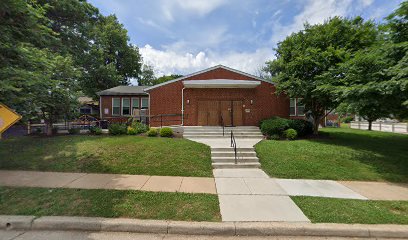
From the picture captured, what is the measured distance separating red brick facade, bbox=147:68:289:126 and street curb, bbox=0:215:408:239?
11.6 meters

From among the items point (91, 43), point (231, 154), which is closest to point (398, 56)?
point (231, 154)

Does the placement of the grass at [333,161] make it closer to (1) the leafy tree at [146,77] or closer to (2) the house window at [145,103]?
(2) the house window at [145,103]

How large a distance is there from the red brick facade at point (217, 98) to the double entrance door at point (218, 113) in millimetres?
325

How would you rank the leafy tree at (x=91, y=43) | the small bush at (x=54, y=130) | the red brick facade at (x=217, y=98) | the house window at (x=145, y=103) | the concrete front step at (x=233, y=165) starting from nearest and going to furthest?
1. the concrete front step at (x=233, y=165)
2. the small bush at (x=54, y=130)
3. the red brick facade at (x=217, y=98)
4. the leafy tree at (x=91, y=43)
5. the house window at (x=145, y=103)

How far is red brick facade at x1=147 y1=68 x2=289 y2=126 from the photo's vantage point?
603 inches

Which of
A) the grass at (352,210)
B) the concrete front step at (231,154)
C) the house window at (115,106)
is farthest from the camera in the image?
the house window at (115,106)

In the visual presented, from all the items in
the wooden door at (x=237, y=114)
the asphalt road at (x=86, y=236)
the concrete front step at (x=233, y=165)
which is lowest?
the asphalt road at (x=86, y=236)

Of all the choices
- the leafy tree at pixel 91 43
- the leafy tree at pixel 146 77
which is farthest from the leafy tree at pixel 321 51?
the leafy tree at pixel 146 77

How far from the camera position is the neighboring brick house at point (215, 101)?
599 inches

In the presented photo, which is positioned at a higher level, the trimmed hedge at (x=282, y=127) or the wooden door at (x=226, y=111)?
the wooden door at (x=226, y=111)

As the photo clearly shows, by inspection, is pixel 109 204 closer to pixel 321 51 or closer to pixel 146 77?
pixel 321 51

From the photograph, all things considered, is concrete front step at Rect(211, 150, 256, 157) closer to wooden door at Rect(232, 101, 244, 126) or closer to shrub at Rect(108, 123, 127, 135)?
shrub at Rect(108, 123, 127, 135)

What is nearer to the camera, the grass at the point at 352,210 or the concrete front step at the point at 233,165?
the grass at the point at 352,210

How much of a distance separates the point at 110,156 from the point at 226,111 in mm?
9486
